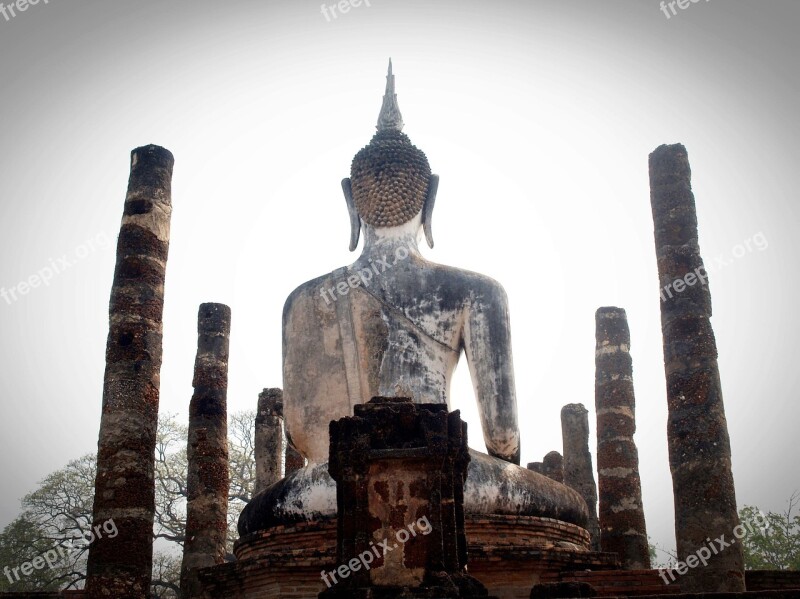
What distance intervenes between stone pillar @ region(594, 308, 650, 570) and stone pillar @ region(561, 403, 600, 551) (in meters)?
1.77

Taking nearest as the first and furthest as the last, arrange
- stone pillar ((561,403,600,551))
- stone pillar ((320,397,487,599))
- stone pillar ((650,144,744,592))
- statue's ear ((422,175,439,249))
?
stone pillar ((320,397,487,599)) → statue's ear ((422,175,439,249)) → stone pillar ((650,144,744,592)) → stone pillar ((561,403,600,551))

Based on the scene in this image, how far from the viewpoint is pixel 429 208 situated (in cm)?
795

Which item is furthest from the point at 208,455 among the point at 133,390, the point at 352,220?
the point at 352,220

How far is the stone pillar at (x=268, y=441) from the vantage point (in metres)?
15.3

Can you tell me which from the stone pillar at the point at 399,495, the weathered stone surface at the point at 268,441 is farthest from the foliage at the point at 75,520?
the stone pillar at the point at 399,495

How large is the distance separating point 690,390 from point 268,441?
770 cm

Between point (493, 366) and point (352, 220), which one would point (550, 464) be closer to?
point (352, 220)

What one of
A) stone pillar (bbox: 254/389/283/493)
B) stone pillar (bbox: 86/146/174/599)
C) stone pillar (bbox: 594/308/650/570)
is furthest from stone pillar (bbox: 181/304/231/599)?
stone pillar (bbox: 594/308/650/570)

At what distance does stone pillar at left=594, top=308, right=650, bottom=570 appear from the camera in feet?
43.1

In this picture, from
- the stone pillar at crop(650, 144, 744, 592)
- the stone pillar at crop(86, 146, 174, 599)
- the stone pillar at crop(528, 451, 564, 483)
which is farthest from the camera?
the stone pillar at crop(528, 451, 564, 483)

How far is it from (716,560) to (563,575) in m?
3.20

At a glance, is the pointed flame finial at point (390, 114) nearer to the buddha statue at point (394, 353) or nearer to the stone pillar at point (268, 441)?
the buddha statue at point (394, 353)

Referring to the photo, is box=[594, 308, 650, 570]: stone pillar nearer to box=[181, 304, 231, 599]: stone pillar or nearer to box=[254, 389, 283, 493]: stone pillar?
box=[254, 389, 283, 493]: stone pillar

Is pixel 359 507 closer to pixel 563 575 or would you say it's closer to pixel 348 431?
pixel 348 431
